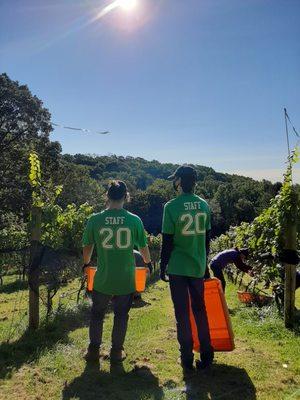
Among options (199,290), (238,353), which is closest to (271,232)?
(238,353)

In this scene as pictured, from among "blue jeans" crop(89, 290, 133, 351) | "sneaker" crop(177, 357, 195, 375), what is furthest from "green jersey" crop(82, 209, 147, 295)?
"sneaker" crop(177, 357, 195, 375)

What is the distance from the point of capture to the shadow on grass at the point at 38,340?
5.01 meters

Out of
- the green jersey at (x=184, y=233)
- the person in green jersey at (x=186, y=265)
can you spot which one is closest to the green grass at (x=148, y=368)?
the person in green jersey at (x=186, y=265)

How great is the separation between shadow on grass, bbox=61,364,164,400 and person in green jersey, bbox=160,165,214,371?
48 centimetres

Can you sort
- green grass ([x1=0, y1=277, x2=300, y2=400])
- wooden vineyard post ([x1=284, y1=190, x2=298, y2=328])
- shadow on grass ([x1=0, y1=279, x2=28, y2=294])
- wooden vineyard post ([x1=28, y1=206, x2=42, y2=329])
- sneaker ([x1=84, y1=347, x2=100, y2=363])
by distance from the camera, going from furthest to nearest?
shadow on grass ([x1=0, y1=279, x2=28, y2=294]) → wooden vineyard post ([x1=28, y1=206, x2=42, y2=329]) → wooden vineyard post ([x1=284, y1=190, x2=298, y2=328]) → sneaker ([x1=84, y1=347, x2=100, y2=363]) → green grass ([x1=0, y1=277, x2=300, y2=400])

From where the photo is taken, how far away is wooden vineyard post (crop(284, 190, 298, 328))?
20.4 feet

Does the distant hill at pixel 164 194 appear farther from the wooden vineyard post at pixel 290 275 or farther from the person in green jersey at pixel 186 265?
the person in green jersey at pixel 186 265

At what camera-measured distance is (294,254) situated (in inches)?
251

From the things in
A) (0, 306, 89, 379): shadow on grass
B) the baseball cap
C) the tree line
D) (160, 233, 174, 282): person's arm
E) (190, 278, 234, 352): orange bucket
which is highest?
the tree line

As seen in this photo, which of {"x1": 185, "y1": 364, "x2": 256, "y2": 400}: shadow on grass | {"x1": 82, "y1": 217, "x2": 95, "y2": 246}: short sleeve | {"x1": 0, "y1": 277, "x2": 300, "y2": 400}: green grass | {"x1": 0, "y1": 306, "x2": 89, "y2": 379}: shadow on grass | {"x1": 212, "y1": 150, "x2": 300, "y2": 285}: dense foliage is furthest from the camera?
{"x1": 212, "y1": 150, "x2": 300, "y2": 285}: dense foliage

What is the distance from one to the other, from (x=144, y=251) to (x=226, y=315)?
1.16 meters

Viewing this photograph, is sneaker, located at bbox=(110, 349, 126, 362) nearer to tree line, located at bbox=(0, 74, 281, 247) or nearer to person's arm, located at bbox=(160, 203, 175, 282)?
person's arm, located at bbox=(160, 203, 175, 282)

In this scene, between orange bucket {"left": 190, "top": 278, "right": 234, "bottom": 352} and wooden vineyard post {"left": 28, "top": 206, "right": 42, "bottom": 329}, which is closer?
orange bucket {"left": 190, "top": 278, "right": 234, "bottom": 352}

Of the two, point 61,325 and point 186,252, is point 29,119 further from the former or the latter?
point 186,252
